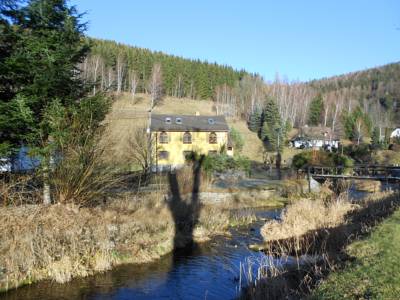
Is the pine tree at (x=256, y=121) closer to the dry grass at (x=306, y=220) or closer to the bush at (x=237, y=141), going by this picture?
the bush at (x=237, y=141)

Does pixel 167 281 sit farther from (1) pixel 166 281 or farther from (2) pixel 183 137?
(2) pixel 183 137

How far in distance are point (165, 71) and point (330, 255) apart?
103880 mm

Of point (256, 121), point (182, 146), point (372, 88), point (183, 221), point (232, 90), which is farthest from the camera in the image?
point (372, 88)

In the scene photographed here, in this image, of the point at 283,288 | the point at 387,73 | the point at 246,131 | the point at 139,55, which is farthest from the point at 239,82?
the point at 283,288

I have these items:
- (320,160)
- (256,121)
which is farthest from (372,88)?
(320,160)

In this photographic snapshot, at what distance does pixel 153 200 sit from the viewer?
19688 mm

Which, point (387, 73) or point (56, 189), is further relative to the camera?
point (387, 73)

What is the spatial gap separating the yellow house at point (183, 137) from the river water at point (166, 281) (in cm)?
3445

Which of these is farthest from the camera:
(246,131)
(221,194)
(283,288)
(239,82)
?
(239,82)

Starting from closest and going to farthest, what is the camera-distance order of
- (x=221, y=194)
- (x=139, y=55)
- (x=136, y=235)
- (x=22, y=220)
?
(x=22, y=220) < (x=136, y=235) < (x=221, y=194) < (x=139, y=55)

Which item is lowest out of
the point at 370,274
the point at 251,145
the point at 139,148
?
the point at 370,274

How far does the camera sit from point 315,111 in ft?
335

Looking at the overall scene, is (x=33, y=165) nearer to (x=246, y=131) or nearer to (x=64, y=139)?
(x=64, y=139)

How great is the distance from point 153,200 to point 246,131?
6860 centimetres
